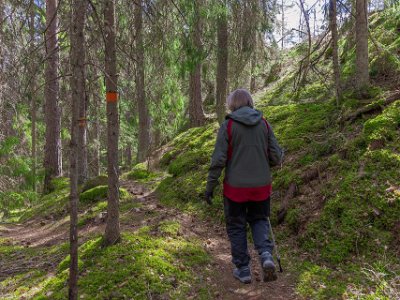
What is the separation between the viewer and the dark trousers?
13.6ft

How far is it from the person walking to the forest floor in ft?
0.81

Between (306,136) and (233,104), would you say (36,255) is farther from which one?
(306,136)

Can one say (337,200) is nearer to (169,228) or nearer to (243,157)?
(243,157)

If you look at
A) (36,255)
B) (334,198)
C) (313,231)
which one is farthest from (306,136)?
(36,255)

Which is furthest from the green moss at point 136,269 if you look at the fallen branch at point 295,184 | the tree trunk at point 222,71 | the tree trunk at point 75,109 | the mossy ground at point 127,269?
the tree trunk at point 222,71

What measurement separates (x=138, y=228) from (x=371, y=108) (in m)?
4.65

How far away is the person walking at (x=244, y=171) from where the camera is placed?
4.04 meters

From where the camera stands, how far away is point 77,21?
351cm

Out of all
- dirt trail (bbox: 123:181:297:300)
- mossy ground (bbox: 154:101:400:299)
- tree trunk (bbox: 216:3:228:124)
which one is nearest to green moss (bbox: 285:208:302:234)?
mossy ground (bbox: 154:101:400:299)

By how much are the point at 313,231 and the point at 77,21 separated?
395cm

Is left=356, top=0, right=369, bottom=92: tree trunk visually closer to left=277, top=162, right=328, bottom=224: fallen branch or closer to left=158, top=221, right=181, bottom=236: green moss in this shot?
left=277, top=162, right=328, bottom=224: fallen branch

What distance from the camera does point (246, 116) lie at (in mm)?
4078

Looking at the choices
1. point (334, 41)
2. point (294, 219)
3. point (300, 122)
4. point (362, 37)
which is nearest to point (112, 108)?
point (294, 219)

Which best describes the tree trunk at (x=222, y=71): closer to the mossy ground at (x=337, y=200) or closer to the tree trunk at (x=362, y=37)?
the mossy ground at (x=337, y=200)
